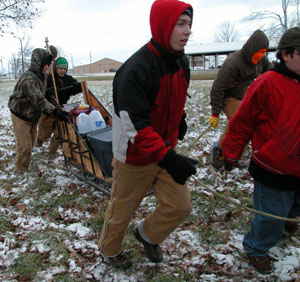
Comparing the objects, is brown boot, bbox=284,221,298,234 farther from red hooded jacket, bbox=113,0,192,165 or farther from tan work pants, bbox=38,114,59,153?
tan work pants, bbox=38,114,59,153

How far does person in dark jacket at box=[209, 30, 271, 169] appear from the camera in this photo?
441 cm

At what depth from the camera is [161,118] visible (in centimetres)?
241

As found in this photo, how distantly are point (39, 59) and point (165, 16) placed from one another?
11.8 ft

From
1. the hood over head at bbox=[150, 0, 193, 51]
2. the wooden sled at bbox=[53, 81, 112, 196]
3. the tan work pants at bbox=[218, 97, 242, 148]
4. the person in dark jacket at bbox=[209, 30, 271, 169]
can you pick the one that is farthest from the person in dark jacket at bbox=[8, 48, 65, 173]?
the hood over head at bbox=[150, 0, 193, 51]

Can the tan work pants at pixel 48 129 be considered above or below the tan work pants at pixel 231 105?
below

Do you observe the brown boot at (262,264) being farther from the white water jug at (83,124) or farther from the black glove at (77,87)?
the black glove at (77,87)

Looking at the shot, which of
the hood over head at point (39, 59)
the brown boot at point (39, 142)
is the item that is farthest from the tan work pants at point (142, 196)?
the brown boot at point (39, 142)

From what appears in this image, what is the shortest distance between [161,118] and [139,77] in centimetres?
42

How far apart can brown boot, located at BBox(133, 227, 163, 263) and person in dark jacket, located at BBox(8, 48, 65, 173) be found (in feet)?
8.92

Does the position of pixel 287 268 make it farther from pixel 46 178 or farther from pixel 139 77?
pixel 46 178

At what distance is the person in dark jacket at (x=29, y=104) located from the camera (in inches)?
201

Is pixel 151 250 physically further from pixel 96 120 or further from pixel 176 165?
pixel 96 120

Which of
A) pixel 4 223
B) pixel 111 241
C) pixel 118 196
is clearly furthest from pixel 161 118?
pixel 4 223

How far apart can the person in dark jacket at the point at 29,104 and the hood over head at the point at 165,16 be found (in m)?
3.14
